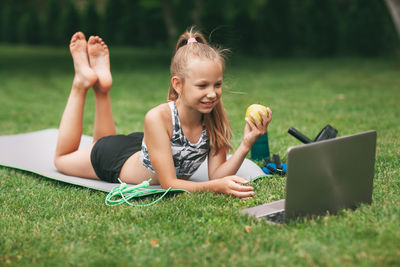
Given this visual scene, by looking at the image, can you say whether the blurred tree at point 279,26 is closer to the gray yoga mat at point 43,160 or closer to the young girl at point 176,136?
the gray yoga mat at point 43,160

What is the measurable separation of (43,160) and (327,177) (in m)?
2.91

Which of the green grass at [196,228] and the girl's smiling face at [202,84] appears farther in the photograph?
the girl's smiling face at [202,84]

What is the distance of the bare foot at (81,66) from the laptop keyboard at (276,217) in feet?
6.97

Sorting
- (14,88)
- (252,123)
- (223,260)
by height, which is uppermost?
(252,123)

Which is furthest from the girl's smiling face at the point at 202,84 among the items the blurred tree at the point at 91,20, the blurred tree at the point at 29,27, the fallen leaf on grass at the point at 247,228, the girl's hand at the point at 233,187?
the blurred tree at the point at 29,27

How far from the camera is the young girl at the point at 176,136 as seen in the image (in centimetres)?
319

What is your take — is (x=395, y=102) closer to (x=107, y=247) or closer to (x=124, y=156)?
(x=124, y=156)

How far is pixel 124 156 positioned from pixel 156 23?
2090 centimetres

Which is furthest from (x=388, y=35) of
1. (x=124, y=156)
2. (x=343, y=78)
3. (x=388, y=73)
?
(x=124, y=156)

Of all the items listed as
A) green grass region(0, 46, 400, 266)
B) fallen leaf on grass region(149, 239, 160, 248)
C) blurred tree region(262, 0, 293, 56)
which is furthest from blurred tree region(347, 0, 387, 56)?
fallen leaf on grass region(149, 239, 160, 248)

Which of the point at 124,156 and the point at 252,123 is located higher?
the point at 252,123

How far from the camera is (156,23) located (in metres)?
23.9

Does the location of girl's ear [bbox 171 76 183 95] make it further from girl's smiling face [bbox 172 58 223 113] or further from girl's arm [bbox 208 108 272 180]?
girl's arm [bbox 208 108 272 180]

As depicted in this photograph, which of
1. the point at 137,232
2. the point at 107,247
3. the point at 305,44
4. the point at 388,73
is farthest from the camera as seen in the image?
the point at 305,44
